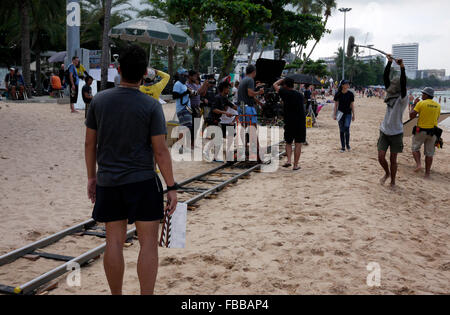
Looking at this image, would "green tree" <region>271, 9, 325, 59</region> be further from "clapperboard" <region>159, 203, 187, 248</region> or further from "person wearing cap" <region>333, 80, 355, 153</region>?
"clapperboard" <region>159, 203, 187, 248</region>

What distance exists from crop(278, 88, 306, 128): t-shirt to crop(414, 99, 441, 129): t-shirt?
8.02 feet

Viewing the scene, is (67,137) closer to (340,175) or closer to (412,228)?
(340,175)

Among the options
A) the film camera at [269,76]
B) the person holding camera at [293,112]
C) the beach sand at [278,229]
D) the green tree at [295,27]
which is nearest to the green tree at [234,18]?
the green tree at [295,27]

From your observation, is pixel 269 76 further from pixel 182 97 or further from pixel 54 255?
pixel 54 255

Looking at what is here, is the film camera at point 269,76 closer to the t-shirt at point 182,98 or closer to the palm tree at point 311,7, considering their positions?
the t-shirt at point 182,98

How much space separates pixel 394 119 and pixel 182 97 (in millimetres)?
4682

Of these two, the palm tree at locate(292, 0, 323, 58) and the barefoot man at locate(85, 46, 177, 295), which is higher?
the palm tree at locate(292, 0, 323, 58)

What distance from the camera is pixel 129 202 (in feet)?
9.67

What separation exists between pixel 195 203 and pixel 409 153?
28.2ft

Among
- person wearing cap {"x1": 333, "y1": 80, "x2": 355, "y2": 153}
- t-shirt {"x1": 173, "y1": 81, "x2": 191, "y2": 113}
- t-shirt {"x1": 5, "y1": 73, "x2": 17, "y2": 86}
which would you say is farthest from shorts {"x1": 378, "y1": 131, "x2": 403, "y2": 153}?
t-shirt {"x1": 5, "y1": 73, "x2": 17, "y2": 86}

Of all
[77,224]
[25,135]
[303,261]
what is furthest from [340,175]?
[25,135]

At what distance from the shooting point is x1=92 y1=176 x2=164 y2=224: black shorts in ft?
9.66

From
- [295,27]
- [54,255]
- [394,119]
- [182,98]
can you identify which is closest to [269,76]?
[182,98]

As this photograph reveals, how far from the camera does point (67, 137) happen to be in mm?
12430
